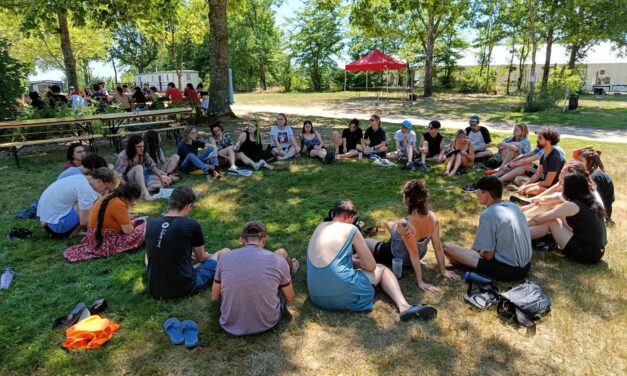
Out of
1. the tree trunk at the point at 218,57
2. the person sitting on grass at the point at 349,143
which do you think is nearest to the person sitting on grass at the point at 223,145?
the person sitting on grass at the point at 349,143

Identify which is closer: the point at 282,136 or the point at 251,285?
the point at 251,285

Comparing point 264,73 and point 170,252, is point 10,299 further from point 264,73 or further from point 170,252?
point 264,73

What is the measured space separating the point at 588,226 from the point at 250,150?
252 inches

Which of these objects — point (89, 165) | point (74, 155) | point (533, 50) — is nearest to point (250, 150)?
point (74, 155)

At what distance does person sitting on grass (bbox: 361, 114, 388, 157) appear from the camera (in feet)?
31.0

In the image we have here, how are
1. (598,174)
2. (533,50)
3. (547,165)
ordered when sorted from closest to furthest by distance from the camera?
1. (598,174)
2. (547,165)
3. (533,50)

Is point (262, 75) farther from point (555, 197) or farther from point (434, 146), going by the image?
point (555, 197)

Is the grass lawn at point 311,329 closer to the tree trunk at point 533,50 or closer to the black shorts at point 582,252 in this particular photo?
the black shorts at point 582,252

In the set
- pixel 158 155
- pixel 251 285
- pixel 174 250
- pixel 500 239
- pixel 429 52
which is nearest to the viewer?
pixel 251 285

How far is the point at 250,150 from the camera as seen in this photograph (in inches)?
351

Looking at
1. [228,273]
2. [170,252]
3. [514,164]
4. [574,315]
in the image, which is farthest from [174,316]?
[514,164]

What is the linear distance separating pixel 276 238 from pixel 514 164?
463cm

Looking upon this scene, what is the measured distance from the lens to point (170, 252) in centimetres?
364

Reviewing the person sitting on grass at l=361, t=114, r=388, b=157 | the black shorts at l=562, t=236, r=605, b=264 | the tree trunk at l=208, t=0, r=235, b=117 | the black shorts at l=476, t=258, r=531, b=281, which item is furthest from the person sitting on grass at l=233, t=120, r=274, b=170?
the tree trunk at l=208, t=0, r=235, b=117
